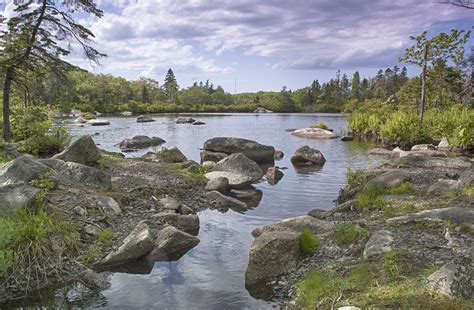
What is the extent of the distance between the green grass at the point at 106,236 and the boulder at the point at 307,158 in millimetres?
15087

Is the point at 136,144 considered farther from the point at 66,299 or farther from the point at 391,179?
the point at 66,299

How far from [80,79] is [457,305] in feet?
334

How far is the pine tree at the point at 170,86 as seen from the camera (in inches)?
4532

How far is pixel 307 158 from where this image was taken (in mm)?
23062

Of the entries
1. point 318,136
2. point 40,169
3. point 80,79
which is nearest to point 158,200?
point 40,169

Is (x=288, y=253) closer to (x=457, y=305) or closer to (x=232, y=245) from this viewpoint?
(x=232, y=245)

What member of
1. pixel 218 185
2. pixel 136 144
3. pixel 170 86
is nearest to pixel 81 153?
pixel 218 185

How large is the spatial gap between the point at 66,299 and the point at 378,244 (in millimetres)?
5390

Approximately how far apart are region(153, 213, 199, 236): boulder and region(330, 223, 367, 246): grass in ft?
12.8

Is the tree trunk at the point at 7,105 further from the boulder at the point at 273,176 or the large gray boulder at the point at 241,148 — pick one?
the boulder at the point at 273,176

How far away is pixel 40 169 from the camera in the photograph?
10195mm

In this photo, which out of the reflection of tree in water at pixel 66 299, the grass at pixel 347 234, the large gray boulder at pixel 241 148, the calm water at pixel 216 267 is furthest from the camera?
the large gray boulder at pixel 241 148

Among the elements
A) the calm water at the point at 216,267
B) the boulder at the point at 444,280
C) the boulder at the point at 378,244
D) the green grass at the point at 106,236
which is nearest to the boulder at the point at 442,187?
the calm water at the point at 216,267

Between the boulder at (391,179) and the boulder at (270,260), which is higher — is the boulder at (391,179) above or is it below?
above
